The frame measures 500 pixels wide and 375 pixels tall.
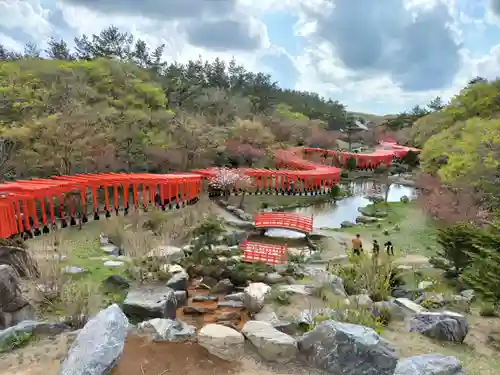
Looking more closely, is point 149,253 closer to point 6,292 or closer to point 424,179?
point 6,292

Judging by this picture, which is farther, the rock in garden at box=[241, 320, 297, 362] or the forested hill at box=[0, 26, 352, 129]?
the forested hill at box=[0, 26, 352, 129]

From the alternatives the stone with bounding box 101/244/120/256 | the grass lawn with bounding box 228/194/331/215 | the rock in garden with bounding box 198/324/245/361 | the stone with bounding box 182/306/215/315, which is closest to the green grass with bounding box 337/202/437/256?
the grass lawn with bounding box 228/194/331/215

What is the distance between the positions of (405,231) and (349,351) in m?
14.5

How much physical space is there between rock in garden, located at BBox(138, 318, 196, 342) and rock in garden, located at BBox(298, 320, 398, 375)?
1.78 m

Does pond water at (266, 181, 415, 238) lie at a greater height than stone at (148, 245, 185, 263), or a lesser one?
lesser

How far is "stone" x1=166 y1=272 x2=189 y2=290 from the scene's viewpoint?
28.7ft

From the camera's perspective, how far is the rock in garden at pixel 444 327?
243 inches

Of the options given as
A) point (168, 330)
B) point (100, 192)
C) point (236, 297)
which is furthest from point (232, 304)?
point (100, 192)

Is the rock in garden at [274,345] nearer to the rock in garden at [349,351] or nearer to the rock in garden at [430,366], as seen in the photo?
the rock in garden at [349,351]

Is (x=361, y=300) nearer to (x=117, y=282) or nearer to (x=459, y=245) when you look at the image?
(x=459, y=245)

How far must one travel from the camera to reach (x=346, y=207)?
26.4m

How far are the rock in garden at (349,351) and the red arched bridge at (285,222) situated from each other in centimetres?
1200

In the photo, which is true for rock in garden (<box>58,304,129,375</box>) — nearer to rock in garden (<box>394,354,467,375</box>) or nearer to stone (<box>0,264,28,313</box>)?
stone (<box>0,264,28,313</box>)

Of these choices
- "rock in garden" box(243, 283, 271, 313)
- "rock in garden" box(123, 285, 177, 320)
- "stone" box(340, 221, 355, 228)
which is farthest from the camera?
"stone" box(340, 221, 355, 228)
